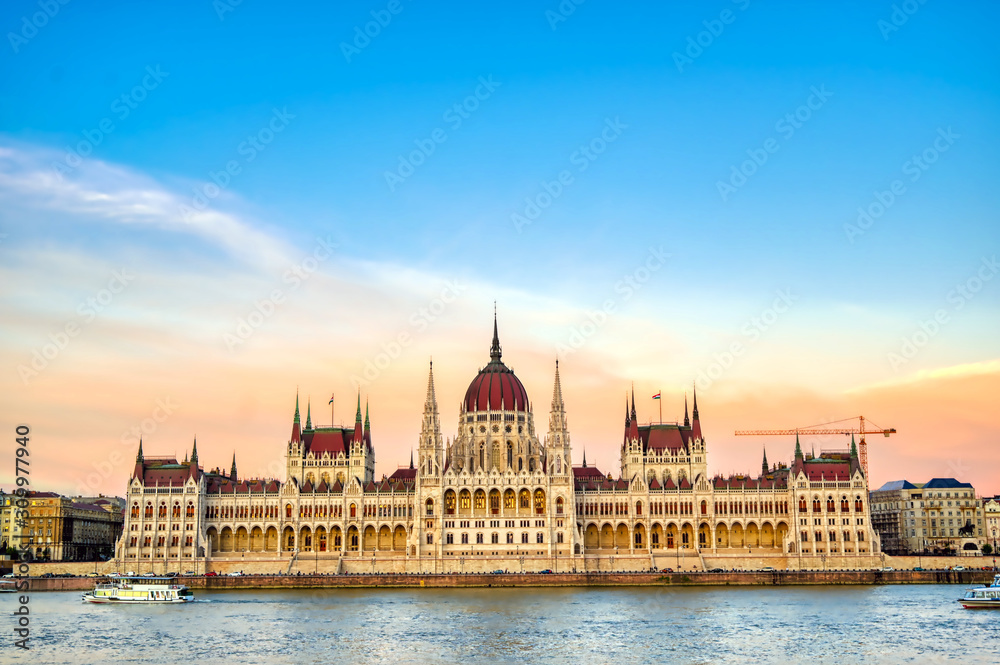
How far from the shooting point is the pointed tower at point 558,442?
148m

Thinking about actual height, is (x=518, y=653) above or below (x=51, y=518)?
below

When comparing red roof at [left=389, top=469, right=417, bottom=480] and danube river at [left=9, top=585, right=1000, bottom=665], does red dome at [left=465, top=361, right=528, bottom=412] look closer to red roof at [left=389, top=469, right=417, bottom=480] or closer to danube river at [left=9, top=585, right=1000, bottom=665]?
red roof at [left=389, top=469, right=417, bottom=480]

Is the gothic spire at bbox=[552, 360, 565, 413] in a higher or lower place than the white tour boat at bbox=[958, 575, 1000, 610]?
higher

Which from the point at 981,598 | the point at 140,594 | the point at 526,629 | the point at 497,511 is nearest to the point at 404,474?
the point at 497,511

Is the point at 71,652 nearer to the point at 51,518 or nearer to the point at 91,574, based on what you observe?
the point at 91,574

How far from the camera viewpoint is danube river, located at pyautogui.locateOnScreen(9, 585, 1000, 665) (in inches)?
2950

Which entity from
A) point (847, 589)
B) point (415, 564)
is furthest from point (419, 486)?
point (847, 589)

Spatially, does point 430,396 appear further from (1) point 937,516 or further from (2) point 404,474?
(1) point 937,516

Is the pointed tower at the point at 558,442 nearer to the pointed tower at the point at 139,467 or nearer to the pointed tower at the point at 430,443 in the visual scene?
the pointed tower at the point at 430,443

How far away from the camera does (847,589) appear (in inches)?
4818

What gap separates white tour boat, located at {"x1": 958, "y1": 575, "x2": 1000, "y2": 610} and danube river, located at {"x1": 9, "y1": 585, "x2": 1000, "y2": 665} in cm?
155

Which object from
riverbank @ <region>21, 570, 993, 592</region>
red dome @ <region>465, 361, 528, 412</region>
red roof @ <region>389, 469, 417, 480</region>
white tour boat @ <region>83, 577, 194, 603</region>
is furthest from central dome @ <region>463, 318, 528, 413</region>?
white tour boat @ <region>83, 577, 194, 603</region>

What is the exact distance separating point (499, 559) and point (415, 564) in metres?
10.1

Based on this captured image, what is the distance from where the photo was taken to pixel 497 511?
146125 millimetres
